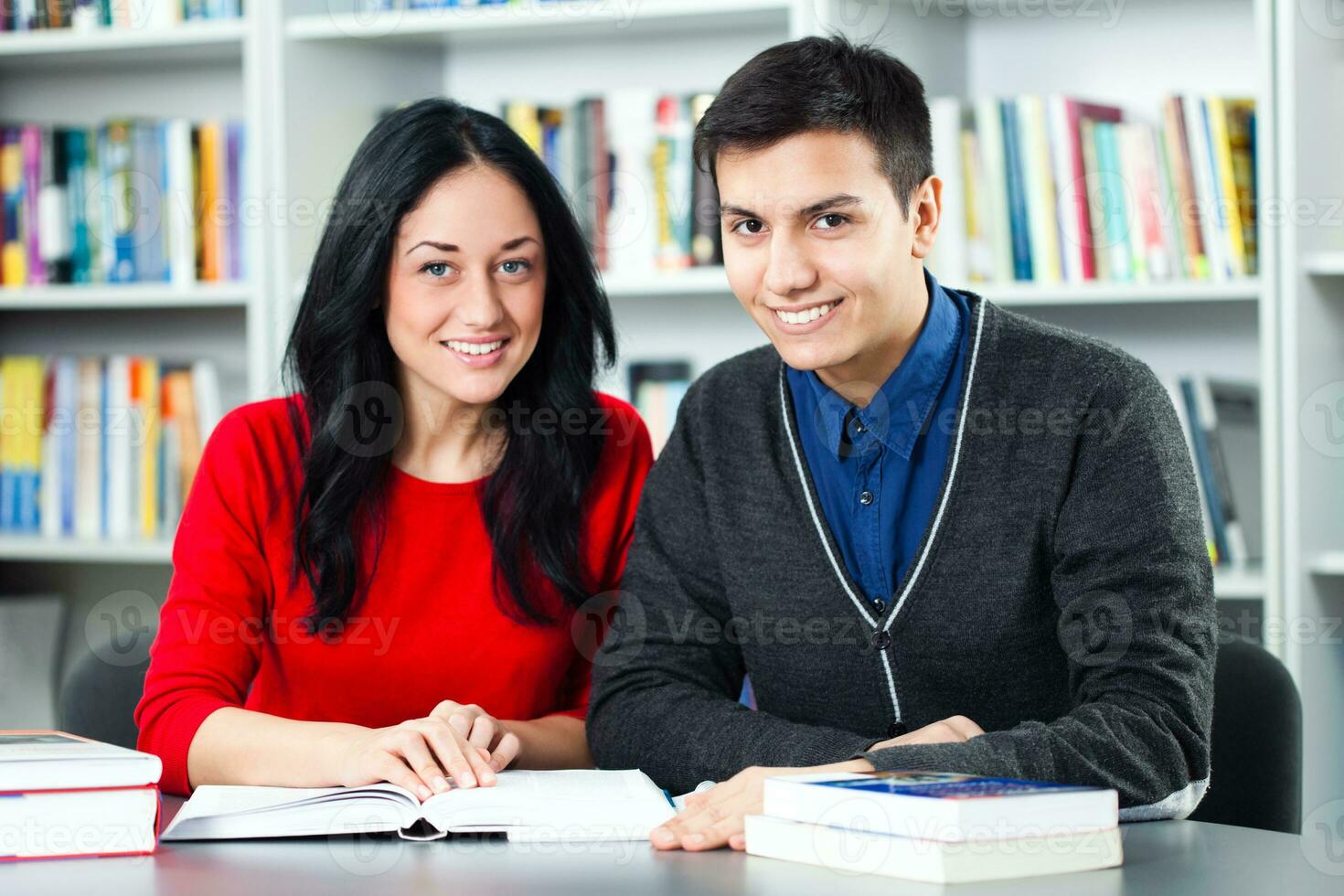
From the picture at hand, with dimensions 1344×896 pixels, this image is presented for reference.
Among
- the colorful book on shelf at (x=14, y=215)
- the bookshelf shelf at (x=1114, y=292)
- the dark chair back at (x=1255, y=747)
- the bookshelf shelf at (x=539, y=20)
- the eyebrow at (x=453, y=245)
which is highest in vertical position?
the bookshelf shelf at (x=539, y=20)

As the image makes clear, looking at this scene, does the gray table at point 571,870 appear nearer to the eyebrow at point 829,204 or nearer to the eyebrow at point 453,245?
the eyebrow at point 829,204

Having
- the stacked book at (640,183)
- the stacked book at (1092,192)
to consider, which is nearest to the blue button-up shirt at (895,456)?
the stacked book at (1092,192)

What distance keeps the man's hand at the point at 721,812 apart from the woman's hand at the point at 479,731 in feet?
0.80

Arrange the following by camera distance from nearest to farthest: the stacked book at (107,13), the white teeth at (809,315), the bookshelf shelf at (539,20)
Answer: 1. the white teeth at (809,315)
2. the bookshelf shelf at (539,20)
3. the stacked book at (107,13)

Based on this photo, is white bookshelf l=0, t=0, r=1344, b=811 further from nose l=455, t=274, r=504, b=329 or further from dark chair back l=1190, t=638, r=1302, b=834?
nose l=455, t=274, r=504, b=329

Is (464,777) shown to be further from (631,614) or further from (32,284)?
(32,284)

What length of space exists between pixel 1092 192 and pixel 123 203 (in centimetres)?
178

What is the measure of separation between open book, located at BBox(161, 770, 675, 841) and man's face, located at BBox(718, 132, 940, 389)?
50 centimetres

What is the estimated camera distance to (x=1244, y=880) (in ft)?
3.32

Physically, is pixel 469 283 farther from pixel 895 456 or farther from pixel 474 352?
pixel 895 456

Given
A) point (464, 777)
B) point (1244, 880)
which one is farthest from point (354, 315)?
point (1244, 880)

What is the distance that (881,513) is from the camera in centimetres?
148

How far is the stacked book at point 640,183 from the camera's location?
2.54 metres

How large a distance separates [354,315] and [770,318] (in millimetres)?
525
